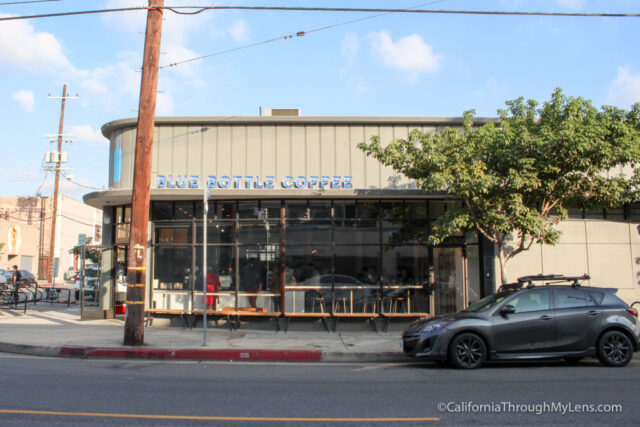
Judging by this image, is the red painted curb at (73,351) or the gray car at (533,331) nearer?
the gray car at (533,331)

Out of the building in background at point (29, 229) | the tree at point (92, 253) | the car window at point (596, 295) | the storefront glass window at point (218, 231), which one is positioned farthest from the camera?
the building in background at point (29, 229)

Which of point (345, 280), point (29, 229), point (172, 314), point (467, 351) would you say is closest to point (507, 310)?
point (467, 351)

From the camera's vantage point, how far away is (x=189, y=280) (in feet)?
49.8

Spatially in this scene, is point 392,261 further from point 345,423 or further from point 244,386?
point 345,423

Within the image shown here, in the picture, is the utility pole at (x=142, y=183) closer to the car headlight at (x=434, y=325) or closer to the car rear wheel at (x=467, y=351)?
the car headlight at (x=434, y=325)

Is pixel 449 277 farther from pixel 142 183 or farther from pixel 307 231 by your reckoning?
pixel 142 183

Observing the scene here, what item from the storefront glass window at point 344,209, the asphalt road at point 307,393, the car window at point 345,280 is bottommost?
the asphalt road at point 307,393

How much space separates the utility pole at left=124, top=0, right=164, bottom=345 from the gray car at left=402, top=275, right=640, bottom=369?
5965 millimetres

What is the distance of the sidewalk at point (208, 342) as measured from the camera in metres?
11.0

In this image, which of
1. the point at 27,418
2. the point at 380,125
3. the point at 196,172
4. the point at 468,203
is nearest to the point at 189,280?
the point at 196,172

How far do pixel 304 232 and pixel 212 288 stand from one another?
123 inches

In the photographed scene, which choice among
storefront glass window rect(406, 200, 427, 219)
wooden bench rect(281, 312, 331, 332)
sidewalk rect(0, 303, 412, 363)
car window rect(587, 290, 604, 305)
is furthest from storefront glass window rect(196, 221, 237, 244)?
car window rect(587, 290, 604, 305)

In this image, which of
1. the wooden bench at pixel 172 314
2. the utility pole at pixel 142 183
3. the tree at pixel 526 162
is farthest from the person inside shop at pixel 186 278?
the tree at pixel 526 162

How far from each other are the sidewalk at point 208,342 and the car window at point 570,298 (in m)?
3.18
